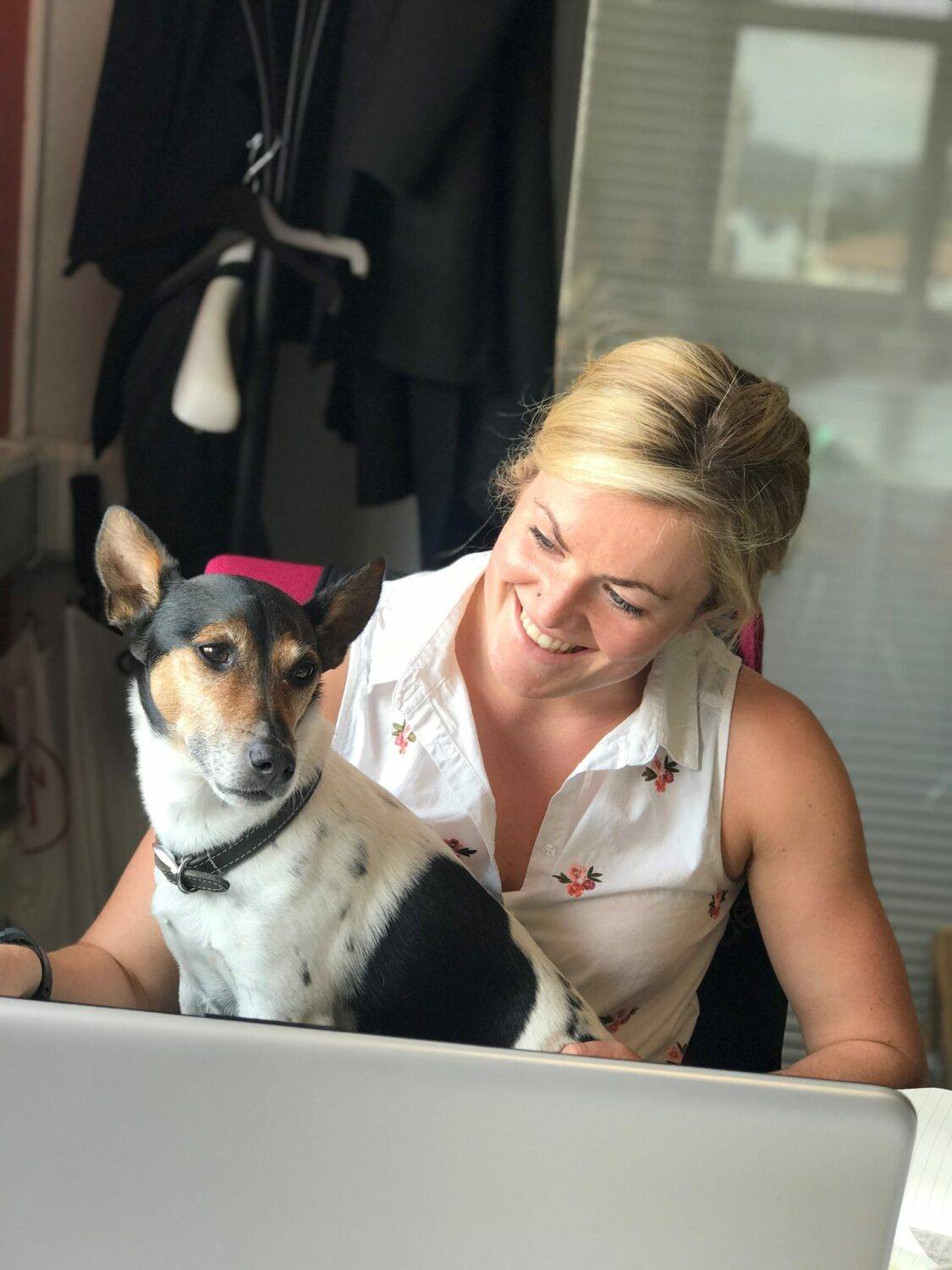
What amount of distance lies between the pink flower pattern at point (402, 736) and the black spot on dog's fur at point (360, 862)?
0.26 metres

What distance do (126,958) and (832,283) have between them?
6.54 ft

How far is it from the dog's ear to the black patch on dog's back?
0.18 metres

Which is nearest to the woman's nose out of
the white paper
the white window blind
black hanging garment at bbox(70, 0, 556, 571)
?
the white paper

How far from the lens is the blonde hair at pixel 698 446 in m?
0.89

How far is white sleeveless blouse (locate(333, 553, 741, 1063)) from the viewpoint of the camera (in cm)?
102

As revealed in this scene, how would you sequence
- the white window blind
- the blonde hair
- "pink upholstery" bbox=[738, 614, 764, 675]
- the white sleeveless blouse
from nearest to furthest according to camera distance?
the blonde hair
the white sleeveless blouse
"pink upholstery" bbox=[738, 614, 764, 675]
the white window blind

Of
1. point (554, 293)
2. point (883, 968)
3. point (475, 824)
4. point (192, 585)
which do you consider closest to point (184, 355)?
point (554, 293)

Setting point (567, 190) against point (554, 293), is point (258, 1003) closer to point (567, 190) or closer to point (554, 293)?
point (554, 293)

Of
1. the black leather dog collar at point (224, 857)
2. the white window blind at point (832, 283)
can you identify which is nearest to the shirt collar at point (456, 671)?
the black leather dog collar at point (224, 857)

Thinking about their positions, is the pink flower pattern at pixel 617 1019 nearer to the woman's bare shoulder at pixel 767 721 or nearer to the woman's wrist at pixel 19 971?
the woman's bare shoulder at pixel 767 721

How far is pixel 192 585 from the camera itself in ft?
2.33

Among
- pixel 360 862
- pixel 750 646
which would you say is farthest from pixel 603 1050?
pixel 750 646

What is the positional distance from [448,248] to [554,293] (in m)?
0.21

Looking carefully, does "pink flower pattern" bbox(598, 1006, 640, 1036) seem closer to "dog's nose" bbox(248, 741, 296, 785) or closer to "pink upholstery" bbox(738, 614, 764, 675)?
"pink upholstery" bbox(738, 614, 764, 675)
